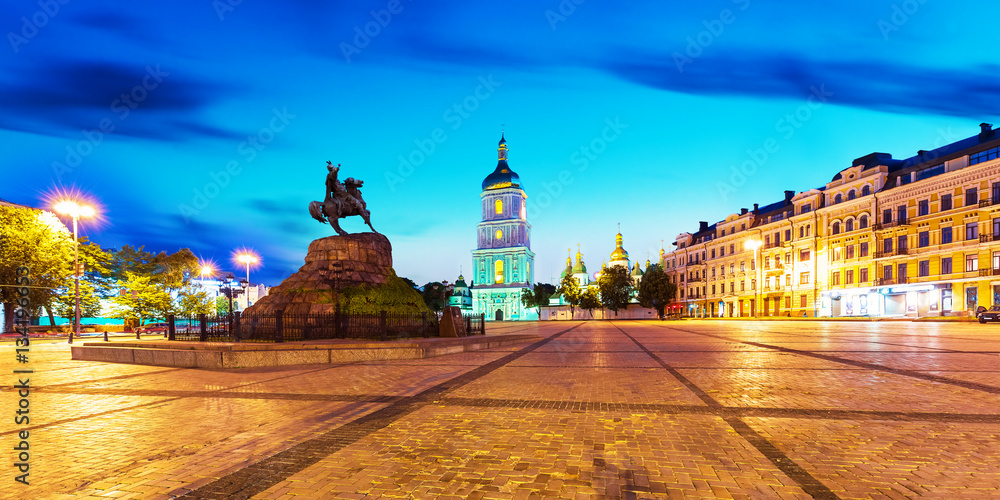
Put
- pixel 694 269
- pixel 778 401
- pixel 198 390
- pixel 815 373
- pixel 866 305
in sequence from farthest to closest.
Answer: pixel 694 269, pixel 866 305, pixel 815 373, pixel 198 390, pixel 778 401

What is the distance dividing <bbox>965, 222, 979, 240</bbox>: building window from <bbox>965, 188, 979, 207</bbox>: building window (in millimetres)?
1578

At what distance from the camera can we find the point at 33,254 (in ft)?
108

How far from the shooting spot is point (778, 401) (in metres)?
7.39

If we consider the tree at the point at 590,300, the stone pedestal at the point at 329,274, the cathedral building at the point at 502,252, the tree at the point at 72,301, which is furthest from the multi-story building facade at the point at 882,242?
the cathedral building at the point at 502,252

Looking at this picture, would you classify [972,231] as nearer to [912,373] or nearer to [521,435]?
[912,373]

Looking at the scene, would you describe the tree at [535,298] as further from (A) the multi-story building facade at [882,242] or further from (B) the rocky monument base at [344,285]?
(B) the rocky monument base at [344,285]

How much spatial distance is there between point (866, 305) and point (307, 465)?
5632 cm

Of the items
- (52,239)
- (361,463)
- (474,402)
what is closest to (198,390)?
(474,402)

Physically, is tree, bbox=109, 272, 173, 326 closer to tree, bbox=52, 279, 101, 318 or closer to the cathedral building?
tree, bbox=52, 279, 101, 318

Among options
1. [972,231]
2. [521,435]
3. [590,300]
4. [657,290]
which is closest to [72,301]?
[521,435]

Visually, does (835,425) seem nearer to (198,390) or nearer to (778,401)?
(778,401)

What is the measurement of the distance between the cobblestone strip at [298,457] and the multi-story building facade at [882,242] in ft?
159

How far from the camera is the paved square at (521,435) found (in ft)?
13.8

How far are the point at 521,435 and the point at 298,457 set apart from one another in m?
2.33
